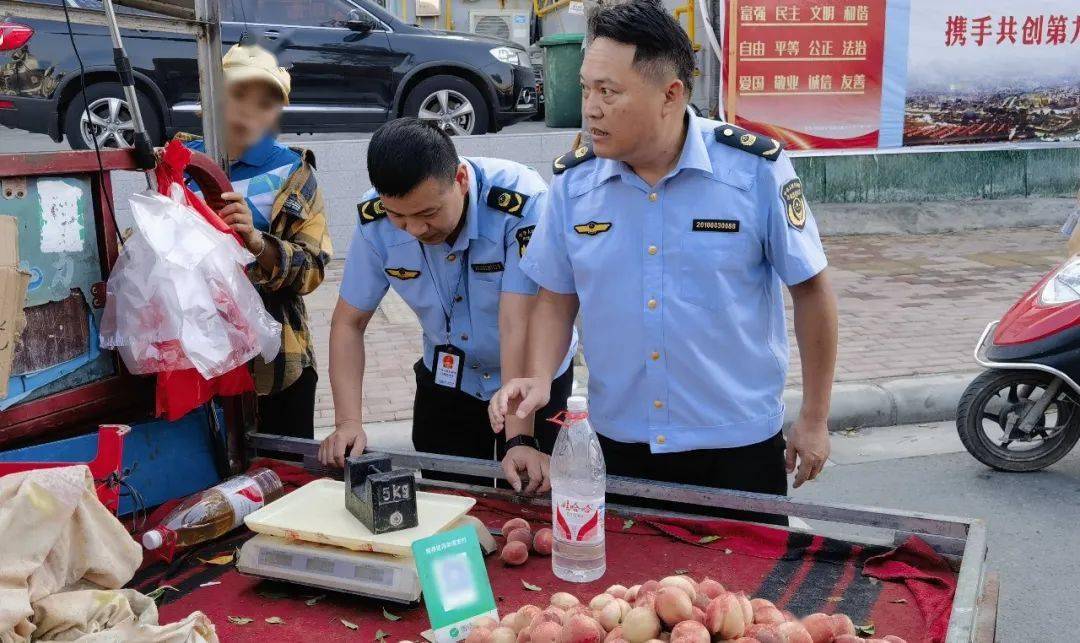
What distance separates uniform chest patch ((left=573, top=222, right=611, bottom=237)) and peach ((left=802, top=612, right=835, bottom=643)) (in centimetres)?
95

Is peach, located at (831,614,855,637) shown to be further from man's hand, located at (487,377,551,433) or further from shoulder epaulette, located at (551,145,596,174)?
shoulder epaulette, located at (551,145,596,174)

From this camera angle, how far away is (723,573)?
1.82 m

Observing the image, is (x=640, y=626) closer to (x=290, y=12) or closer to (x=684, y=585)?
(x=684, y=585)

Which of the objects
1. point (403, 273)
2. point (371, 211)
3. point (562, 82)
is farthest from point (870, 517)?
point (562, 82)

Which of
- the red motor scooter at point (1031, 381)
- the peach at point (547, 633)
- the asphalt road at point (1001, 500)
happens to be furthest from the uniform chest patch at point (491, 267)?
the red motor scooter at point (1031, 381)

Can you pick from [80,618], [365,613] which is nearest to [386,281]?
[365,613]

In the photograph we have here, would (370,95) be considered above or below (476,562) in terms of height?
above

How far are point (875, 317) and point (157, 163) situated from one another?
516cm

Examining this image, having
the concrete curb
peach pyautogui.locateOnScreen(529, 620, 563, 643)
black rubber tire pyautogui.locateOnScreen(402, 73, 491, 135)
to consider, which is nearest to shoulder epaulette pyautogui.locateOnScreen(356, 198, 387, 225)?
peach pyautogui.locateOnScreen(529, 620, 563, 643)

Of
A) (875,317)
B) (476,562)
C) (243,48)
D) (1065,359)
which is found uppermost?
(243,48)

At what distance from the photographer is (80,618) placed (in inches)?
58.0

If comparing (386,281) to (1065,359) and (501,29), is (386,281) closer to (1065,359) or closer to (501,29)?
(1065,359)

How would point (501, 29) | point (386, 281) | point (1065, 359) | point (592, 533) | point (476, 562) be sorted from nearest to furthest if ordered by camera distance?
1. point (476, 562)
2. point (592, 533)
3. point (386, 281)
4. point (1065, 359)
5. point (501, 29)

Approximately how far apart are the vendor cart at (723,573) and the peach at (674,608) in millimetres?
341
